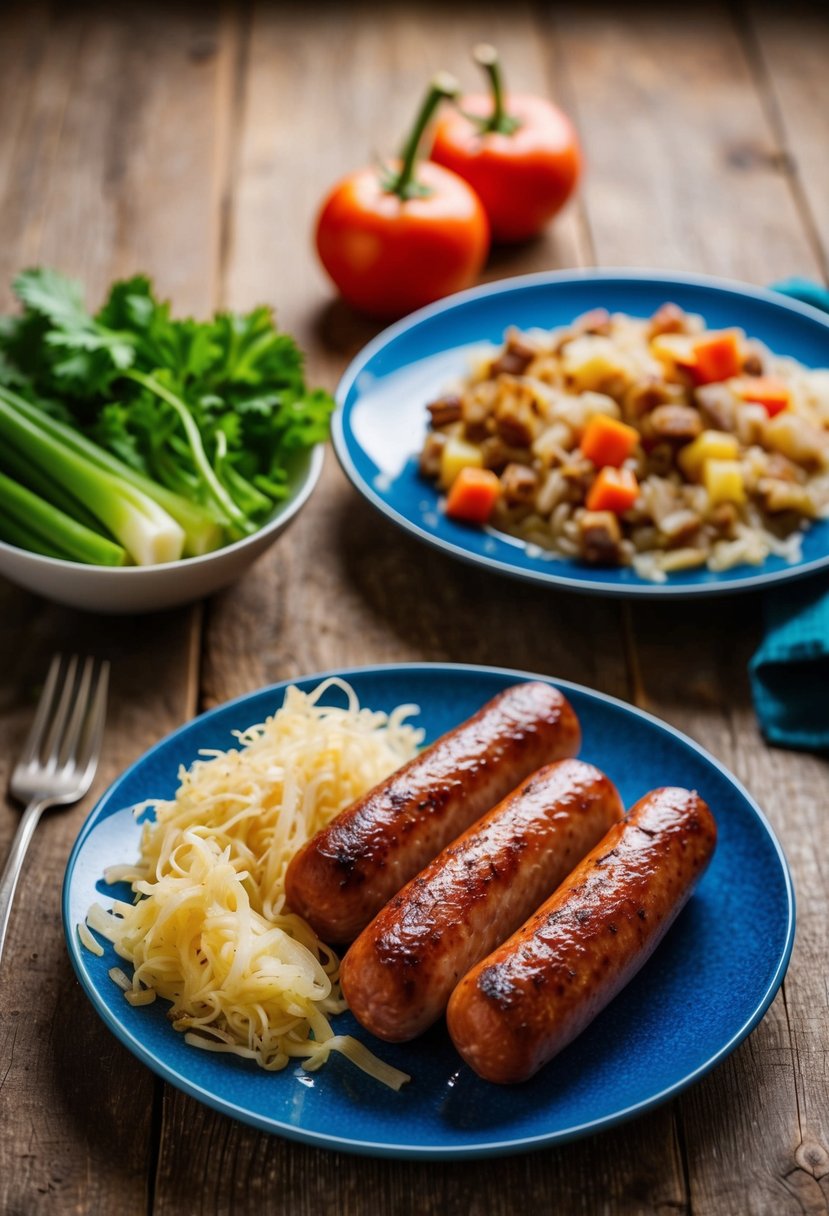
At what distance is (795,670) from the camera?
283 centimetres

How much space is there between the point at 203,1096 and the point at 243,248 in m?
3.16

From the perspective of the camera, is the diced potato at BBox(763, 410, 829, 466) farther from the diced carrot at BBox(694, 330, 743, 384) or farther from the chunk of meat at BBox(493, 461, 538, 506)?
the chunk of meat at BBox(493, 461, 538, 506)

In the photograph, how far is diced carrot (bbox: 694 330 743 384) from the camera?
321cm

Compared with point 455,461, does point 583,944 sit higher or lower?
higher

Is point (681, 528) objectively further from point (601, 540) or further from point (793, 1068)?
point (793, 1068)

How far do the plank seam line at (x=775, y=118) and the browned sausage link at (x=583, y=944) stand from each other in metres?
2.67

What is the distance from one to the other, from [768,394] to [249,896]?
1859mm

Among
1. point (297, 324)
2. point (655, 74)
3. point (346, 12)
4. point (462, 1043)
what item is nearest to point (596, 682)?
point (462, 1043)

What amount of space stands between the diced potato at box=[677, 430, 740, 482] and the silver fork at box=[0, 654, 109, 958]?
143cm

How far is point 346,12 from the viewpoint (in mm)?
5562

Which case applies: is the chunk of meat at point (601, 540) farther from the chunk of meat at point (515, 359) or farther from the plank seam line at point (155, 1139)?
the plank seam line at point (155, 1139)

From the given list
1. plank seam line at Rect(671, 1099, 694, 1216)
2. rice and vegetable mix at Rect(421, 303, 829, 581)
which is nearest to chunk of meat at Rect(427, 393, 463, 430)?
rice and vegetable mix at Rect(421, 303, 829, 581)

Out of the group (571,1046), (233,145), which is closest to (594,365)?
(571,1046)

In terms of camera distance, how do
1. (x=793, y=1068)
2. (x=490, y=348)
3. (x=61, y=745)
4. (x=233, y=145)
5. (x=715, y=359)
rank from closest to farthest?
1. (x=793, y=1068)
2. (x=61, y=745)
3. (x=715, y=359)
4. (x=490, y=348)
5. (x=233, y=145)
